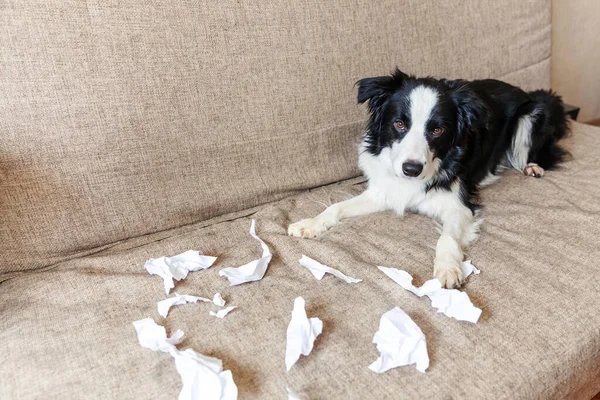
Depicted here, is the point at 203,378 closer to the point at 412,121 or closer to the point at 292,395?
the point at 292,395

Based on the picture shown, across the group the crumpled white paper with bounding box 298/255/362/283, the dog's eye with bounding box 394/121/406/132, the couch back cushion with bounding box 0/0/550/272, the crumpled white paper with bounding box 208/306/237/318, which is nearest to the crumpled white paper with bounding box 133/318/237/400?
the crumpled white paper with bounding box 208/306/237/318

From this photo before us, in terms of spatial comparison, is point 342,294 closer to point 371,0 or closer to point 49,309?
point 49,309

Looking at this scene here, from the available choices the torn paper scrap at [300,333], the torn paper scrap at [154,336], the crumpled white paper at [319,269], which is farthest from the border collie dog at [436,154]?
the torn paper scrap at [154,336]

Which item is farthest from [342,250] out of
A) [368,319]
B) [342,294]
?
[368,319]

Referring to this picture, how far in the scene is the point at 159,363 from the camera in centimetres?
116

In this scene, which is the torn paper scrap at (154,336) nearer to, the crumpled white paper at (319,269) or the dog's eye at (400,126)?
the crumpled white paper at (319,269)

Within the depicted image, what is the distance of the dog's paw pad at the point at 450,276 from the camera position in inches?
56.9

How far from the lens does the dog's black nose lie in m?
1.69

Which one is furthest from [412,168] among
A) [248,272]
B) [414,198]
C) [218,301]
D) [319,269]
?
[218,301]

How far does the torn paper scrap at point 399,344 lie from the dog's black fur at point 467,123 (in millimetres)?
767

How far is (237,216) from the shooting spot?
187cm

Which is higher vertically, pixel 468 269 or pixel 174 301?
pixel 174 301

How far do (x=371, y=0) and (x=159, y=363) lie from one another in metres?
1.62

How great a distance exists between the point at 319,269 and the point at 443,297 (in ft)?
1.25
